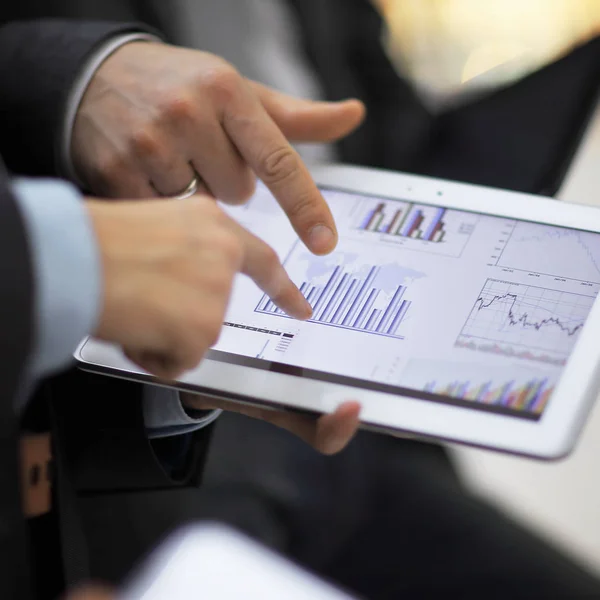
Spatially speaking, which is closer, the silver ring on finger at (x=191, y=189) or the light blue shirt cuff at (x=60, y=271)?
the light blue shirt cuff at (x=60, y=271)

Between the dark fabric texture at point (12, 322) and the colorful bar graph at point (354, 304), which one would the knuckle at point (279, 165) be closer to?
the colorful bar graph at point (354, 304)

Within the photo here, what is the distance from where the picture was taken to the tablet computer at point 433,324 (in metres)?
0.49

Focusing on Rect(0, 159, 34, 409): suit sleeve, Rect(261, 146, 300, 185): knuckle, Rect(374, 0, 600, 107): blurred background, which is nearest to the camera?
Rect(0, 159, 34, 409): suit sleeve

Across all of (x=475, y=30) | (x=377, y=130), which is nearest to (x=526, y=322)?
(x=377, y=130)

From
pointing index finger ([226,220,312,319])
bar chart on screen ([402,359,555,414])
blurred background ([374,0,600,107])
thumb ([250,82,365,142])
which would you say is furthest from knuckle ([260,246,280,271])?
blurred background ([374,0,600,107])

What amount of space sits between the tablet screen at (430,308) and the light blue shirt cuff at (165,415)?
7 centimetres

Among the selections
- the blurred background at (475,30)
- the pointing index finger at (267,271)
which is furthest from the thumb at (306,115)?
the blurred background at (475,30)

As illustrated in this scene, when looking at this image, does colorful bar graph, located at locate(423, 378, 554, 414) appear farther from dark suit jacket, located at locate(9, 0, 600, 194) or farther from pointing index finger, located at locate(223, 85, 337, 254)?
dark suit jacket, located at locate(9, 0, 600, 194)

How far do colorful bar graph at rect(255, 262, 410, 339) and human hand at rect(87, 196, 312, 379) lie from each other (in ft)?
0.39

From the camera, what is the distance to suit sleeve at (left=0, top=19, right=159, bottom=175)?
658 mm

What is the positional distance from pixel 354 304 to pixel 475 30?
156cm

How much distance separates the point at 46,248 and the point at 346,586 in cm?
65

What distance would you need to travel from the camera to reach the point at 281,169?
0.58 metres

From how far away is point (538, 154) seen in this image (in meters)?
0.89
